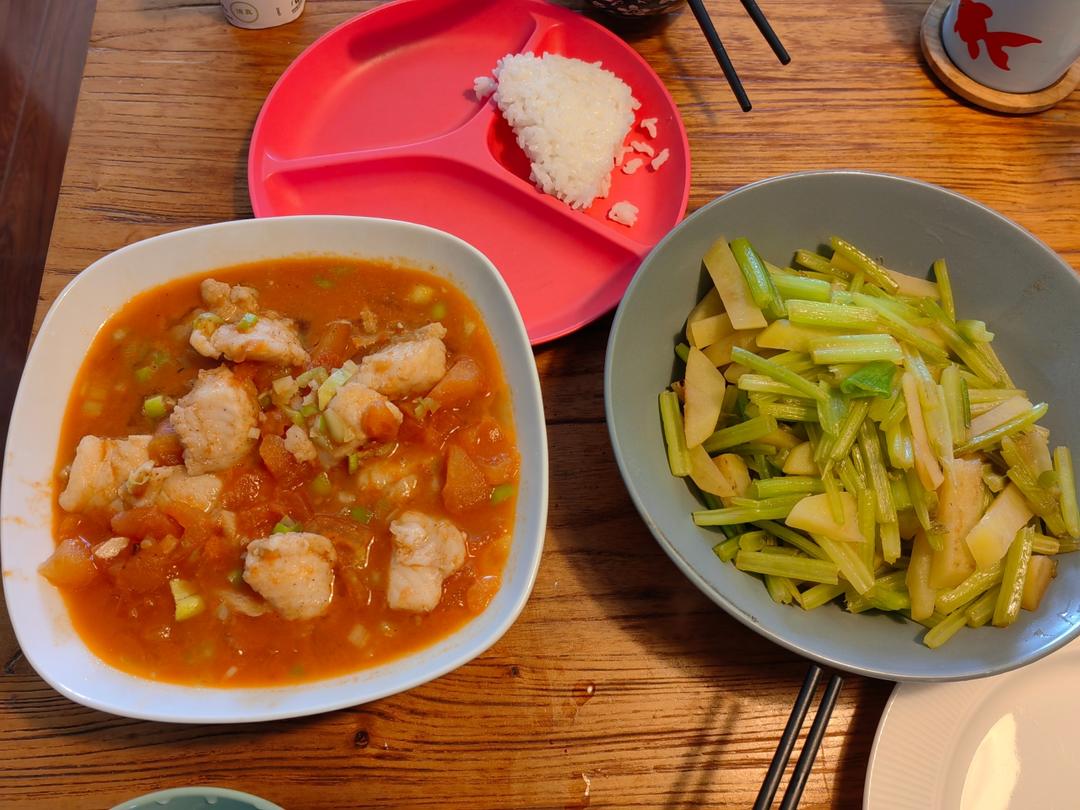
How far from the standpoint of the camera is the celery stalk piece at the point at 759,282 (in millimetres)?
2047

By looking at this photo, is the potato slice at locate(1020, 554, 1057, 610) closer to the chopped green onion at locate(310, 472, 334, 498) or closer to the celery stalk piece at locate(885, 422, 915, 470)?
the celery stalk piece at locate(885, 422, 915, 470)

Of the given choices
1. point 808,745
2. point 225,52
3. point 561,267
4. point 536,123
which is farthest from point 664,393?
point 225,52

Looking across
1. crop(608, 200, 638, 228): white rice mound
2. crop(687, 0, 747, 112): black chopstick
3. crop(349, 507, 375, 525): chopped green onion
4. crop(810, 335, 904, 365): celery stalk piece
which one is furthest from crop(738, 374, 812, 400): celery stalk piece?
crop(687, 0, 747, 112): black chopstick

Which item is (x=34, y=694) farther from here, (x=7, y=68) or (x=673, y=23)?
(x=7, y=68)

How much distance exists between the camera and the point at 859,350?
1.96 meters

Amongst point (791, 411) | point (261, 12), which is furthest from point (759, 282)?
point (261, 12)

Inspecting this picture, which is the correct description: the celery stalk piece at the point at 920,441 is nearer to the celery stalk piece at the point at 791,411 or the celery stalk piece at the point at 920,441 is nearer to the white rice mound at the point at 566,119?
the celery stalk piece at the point at 791,411

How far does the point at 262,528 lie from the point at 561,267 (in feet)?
4.35

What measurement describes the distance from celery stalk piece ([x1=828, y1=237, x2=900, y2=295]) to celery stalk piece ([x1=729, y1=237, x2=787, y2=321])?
317 millimetres

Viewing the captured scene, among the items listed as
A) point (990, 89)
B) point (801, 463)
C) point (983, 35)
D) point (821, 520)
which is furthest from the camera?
point (990, 89)

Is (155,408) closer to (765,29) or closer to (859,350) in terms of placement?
(859,350)

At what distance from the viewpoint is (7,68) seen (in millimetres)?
4090

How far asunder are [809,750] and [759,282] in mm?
1245

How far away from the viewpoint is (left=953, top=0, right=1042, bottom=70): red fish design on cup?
2.61 meters
